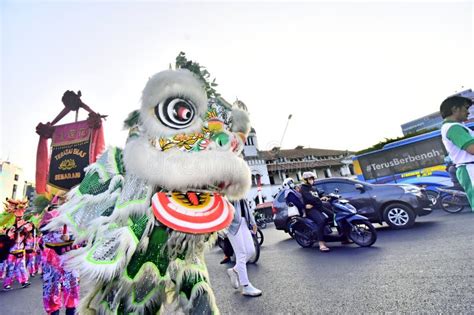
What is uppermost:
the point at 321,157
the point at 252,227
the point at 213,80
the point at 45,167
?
the point at 321,157

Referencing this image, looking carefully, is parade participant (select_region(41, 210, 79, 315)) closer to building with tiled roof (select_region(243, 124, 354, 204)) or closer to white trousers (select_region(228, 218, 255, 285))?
white trousers (select_region(228, 218, 255, 285))

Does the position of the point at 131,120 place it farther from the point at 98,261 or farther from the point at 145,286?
the point at 145,286

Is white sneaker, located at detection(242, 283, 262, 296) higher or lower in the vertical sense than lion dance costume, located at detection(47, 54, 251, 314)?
lower

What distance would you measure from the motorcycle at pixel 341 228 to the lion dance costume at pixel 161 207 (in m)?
4.17

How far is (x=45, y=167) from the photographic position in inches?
197

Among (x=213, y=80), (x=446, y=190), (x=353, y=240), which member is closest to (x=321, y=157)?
(x=446, y=190)

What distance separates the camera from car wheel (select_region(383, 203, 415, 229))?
18.5ft

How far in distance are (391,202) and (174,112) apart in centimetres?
632

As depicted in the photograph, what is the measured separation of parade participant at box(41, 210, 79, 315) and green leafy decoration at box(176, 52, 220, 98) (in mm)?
2168

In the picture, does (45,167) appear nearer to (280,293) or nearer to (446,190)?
(280,293)

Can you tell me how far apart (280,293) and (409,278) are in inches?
58.3

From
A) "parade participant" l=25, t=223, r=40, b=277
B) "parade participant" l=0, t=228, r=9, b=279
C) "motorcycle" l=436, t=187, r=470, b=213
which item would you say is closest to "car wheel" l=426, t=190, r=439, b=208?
"motorcycle" l=436, t=187, r=470, b=213

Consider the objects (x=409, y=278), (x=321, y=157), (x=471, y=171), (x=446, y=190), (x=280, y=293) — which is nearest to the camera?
(x=471, y=171)

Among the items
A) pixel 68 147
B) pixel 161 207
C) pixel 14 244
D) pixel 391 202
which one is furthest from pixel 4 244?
pixel 391 202
